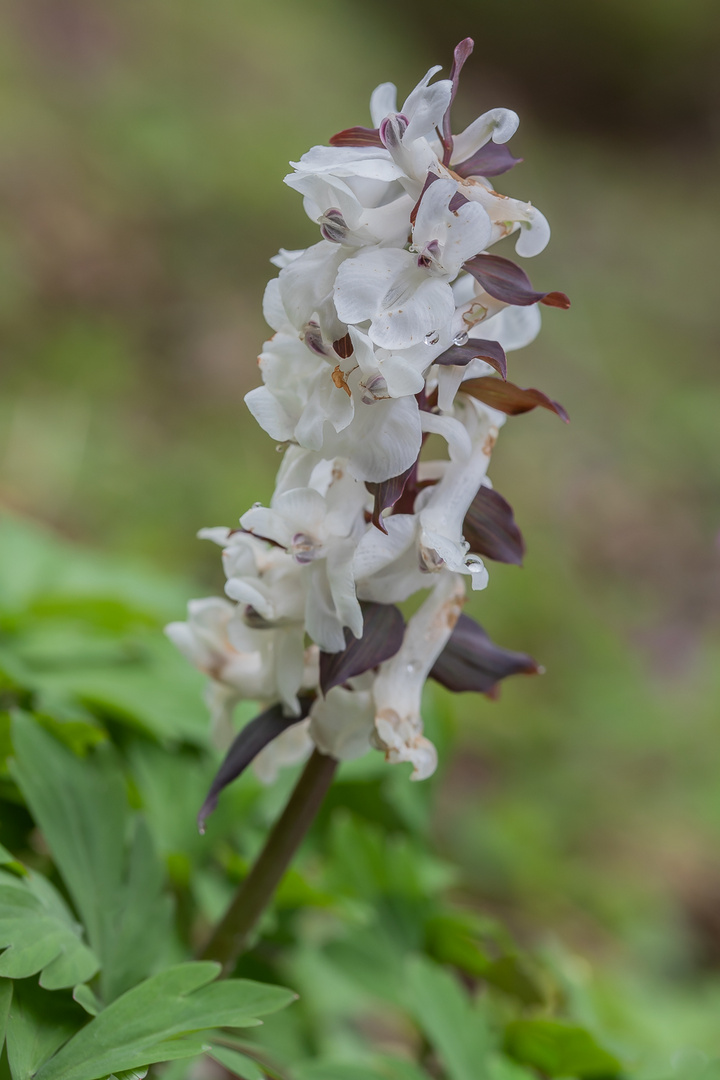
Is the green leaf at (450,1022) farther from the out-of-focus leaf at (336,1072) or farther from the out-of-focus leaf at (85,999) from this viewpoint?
the out-of-focus leaf at (85,999)

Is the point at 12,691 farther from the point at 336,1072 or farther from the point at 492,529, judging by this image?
the point at 492,529

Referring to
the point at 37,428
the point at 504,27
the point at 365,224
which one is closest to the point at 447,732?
the point at 365,224

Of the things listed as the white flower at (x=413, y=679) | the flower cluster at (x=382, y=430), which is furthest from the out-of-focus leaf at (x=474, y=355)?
the white flower at (x=413, y=679)

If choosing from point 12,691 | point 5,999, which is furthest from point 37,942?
point 12,691

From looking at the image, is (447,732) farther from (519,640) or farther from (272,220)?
(272,220)

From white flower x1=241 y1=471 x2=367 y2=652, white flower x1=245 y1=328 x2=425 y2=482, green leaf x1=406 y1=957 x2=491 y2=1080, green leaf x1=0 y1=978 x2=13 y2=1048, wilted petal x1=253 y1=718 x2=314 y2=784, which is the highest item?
white flower x1=245 y1=328 x2=425 y2=482

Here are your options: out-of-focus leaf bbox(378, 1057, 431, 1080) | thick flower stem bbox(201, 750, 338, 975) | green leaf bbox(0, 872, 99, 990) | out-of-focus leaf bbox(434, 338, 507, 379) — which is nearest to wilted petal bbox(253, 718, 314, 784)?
thick flower stem bbox(201, 750, 338, 975)

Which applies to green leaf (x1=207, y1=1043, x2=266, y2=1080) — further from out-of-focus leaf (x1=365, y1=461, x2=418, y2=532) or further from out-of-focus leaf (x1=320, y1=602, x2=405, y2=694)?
out-of-focus leaf (x1=365, y1=461, x2=418, y2=532)
